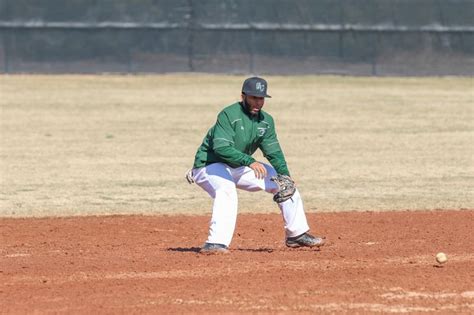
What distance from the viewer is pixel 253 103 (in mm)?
9477

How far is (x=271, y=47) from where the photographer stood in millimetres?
29891

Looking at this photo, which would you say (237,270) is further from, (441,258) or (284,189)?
(441,258)

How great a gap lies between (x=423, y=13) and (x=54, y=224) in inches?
776

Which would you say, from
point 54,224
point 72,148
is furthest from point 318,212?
point 72,148

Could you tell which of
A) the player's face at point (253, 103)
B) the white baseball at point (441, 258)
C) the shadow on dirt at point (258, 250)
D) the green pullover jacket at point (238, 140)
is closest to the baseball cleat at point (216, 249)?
the shadow on dirt at point (258, 250)

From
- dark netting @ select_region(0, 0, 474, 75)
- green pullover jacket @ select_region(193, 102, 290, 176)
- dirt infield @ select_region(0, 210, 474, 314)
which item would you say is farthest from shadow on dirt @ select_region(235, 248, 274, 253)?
dark netting @ select_region(0, 0, 474, 75)

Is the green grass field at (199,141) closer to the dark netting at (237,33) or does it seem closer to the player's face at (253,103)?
the dark netting at (237,33)

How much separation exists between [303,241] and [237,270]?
1453mm

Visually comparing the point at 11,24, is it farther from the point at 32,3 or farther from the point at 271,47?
the point at 271,47

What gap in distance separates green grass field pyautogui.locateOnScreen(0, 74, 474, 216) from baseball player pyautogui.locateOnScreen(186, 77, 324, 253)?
417 centimetres

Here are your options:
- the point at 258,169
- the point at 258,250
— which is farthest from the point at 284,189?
the point at 258,250

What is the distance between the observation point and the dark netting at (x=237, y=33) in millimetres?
29734

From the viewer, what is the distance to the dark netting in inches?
1171

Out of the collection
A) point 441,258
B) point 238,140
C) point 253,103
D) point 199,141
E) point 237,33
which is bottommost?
point 199,141
